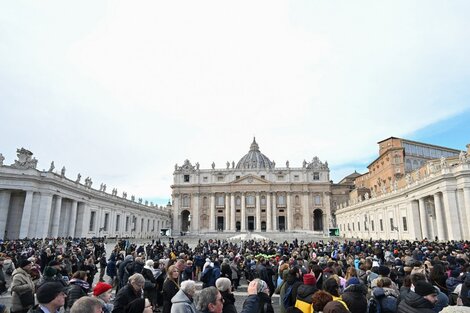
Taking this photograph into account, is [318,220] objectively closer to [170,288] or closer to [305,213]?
[305,213]

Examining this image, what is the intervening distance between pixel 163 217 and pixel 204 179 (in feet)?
48.7

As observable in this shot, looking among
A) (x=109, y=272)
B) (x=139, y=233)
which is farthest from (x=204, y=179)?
(x=109, y=272)

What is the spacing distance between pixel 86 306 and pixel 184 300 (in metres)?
1.68

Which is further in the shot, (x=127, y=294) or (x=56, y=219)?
(x=56, y=219)

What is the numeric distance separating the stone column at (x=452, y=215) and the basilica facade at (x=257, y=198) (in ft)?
146

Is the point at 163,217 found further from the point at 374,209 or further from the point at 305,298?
the point at 305,298

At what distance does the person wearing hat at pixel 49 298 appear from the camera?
11.4 ft

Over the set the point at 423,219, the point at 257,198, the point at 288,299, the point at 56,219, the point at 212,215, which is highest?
the point at 257,198

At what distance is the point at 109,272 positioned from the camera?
11570mm

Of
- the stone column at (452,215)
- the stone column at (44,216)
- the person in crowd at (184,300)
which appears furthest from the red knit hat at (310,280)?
the stone column at (44,216)

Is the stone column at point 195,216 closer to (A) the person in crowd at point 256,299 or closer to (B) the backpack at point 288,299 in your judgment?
(B) the backpack at point 288,299

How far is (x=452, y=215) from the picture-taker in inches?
976

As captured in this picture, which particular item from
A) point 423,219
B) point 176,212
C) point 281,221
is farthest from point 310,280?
point 176,212

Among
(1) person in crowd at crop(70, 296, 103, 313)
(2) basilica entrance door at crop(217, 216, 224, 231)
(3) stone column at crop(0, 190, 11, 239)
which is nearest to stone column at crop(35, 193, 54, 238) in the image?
(3) stone column at crop(0, 190, 11, 239)
